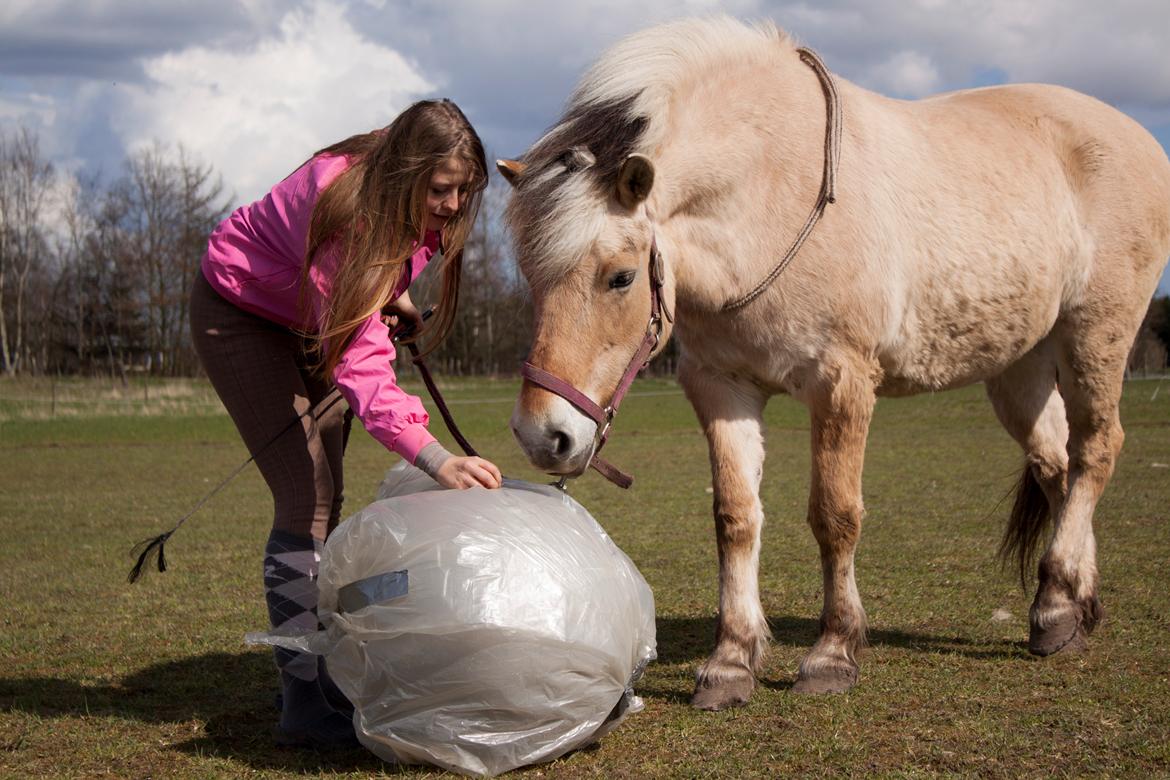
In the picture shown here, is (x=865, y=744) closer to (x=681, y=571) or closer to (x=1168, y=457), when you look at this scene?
(x=681, y=571)

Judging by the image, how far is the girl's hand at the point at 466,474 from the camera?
9.64 feet

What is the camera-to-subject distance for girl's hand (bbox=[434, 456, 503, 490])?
2.94 m

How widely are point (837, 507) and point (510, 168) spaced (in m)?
1.69

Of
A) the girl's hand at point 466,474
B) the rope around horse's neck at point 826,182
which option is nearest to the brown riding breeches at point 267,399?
the girl's hand at point 466,474

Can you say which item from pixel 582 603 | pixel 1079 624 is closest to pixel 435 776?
pixel 582 603

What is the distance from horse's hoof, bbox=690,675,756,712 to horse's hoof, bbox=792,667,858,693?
0.68ft

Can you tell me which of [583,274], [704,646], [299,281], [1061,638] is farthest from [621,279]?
[1061,638]

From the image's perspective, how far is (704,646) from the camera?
446 centimetres

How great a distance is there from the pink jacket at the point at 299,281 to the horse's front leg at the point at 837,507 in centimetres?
145

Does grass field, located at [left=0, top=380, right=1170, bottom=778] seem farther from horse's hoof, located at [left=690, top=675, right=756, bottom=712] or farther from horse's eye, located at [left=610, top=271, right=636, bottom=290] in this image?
horse's eye, located at [left=610, top=271, right=636, bottom=290]

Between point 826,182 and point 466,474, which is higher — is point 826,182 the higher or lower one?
the higher one

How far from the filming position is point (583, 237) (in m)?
3.08

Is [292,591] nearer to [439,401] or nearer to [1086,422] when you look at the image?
[439,401]

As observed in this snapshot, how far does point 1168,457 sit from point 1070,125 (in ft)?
29.4
